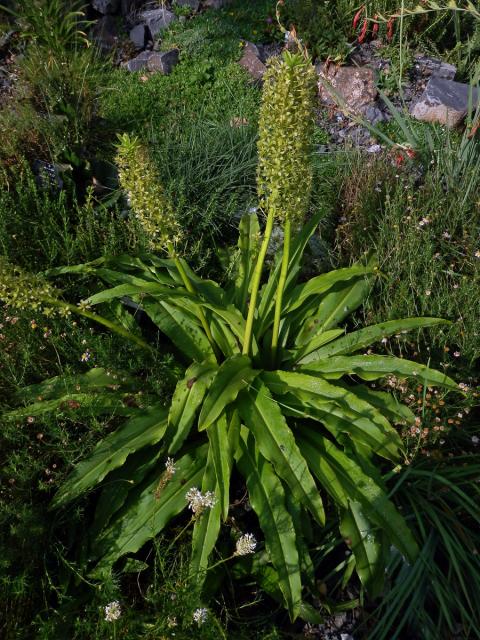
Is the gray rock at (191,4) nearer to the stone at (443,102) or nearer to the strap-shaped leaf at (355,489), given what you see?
the stone at (443,102)

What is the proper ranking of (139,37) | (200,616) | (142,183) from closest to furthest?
(200,616) < (142,183) < (139,37)

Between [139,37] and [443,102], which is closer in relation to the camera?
[443,102]

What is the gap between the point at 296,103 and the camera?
7.09 ft

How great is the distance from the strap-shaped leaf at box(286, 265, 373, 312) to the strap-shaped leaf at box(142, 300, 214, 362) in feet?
1.89

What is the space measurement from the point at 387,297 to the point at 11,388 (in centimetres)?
239

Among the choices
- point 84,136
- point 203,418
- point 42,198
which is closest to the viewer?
point 203,418

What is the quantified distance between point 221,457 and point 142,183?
1.36m

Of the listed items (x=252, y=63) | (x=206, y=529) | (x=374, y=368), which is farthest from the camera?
(x=252, y=63)

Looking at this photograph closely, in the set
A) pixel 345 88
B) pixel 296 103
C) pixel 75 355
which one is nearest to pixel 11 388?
pixel 75 355

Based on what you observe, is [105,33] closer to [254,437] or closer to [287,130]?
[287,130]

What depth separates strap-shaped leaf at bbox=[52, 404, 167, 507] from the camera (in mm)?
2712

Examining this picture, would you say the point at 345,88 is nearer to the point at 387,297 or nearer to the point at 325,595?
the point at 387,297

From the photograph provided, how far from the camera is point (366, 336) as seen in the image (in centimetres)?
327

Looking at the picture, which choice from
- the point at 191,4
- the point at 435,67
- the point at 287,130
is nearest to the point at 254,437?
the point at 287,130
